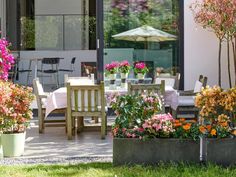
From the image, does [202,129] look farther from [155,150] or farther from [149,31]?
[149,31]

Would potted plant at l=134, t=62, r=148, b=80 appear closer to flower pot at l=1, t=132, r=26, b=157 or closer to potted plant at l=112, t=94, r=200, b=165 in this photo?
flower pot at l=1, t=132, r=26, b=157

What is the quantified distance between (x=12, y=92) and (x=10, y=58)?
1.69 feet

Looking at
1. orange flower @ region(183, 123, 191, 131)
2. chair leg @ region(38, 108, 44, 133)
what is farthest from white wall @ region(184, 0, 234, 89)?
orange flower @ region(183, 123, 191, 131)

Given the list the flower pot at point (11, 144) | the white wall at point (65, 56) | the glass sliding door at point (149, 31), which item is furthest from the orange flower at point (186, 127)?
the white wall at point (65, 56)

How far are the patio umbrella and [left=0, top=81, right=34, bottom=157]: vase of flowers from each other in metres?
3.90

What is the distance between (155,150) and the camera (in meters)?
5.02

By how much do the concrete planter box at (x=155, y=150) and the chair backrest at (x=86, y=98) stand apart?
1898mm

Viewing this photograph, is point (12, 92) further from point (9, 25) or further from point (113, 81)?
point (9, 25)

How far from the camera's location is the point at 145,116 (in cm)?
529

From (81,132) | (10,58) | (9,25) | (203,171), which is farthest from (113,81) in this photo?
(9,25)

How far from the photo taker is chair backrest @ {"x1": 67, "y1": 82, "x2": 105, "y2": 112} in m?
6.85


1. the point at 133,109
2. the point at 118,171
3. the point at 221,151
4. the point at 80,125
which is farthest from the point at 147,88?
the point at 118,171

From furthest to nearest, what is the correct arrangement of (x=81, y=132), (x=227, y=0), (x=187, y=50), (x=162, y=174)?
(x=187, y=50) → (x=227, y=0) → (x=81, y=132) → (x=162, y=174)

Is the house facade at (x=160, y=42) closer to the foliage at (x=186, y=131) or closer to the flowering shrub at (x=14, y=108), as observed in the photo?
the flowering shrub at (x=14, y=108)
